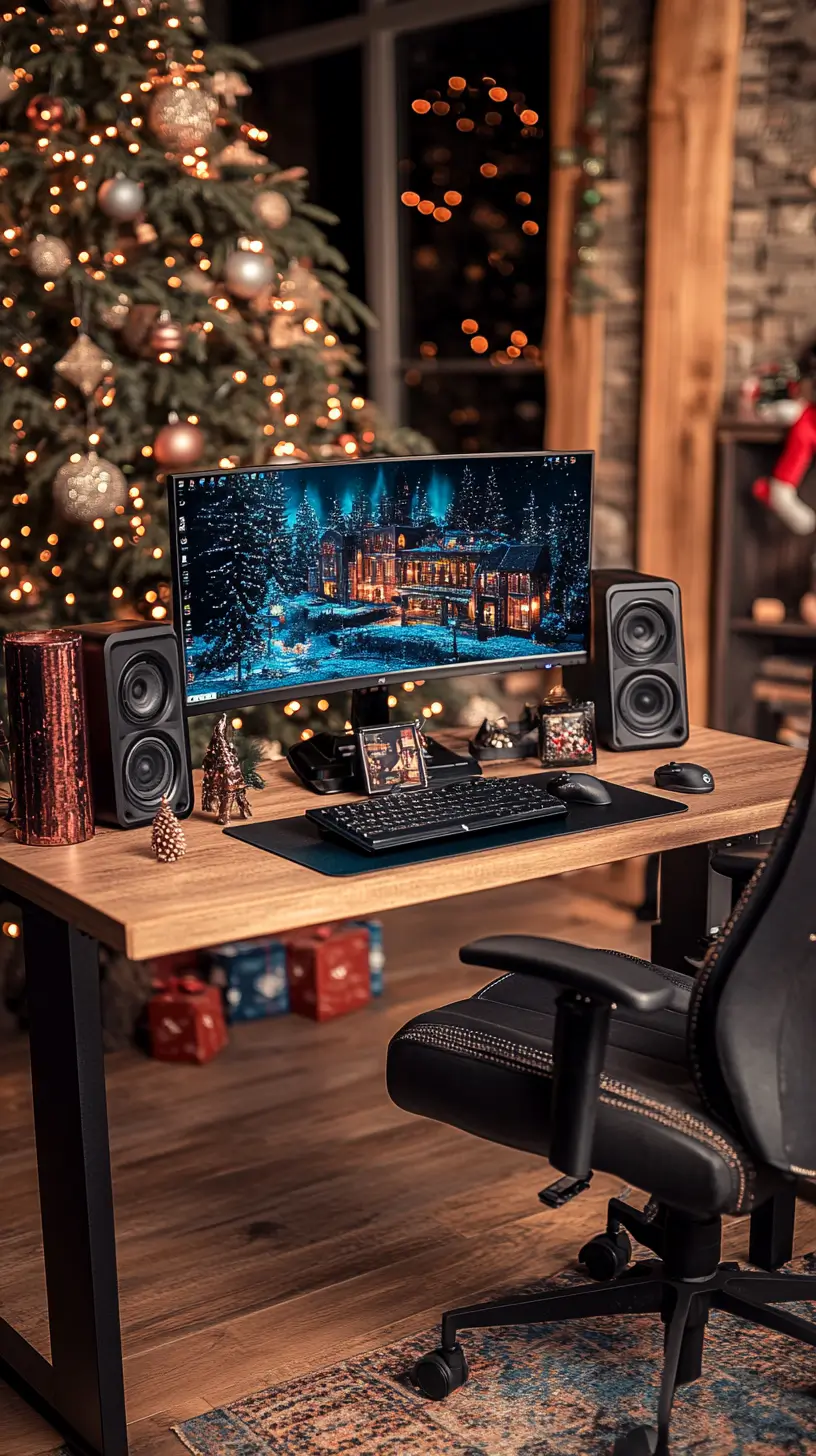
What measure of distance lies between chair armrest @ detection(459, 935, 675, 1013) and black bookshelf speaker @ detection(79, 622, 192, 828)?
1.93 ft

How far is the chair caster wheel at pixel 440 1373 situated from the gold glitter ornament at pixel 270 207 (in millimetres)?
2389

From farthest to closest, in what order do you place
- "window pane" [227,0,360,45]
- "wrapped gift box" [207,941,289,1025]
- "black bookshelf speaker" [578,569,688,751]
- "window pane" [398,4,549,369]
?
1. "window pane" [227,0,360,45]
2. "window pane" [398,4,549,369]
3. "wrapped gift box" [207,941,289,1025]
4. "black bookshelf speaker" [578,569,688,751]

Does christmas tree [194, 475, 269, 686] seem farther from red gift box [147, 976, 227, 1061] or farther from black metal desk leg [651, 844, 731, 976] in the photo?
red gift box [147, 976, 227, 1061]

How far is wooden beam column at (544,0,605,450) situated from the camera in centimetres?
425

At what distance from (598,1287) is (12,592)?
2.00 m

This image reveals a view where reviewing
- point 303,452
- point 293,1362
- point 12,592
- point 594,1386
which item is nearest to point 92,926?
point 293,1362

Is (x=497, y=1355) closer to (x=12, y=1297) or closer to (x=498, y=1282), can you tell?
(x=498, y=1282)

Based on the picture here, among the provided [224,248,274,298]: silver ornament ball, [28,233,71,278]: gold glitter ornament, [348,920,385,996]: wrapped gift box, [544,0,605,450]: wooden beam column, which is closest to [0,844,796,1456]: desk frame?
[348,920,385,996]: wrapped gift box

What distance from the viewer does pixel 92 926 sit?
6.29 ft

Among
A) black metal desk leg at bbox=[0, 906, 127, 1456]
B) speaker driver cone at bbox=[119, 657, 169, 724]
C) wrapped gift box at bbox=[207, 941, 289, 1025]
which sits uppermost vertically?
speaker driver cone at bbox=[119, 657, 169, 724]

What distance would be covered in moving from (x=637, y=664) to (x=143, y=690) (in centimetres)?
88

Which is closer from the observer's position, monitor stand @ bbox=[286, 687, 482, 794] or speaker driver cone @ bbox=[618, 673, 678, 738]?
monitor stand @ bbox=[286, 687, 482, 794]

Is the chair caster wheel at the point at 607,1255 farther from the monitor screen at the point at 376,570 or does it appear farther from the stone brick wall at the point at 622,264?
the stone brick wall at the point at 622,264

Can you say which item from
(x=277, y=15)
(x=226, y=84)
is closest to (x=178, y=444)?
(x=226, y=84)
